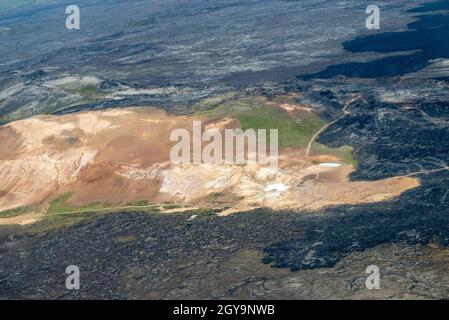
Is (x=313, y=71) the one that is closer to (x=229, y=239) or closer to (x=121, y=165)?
(x=121, y=165)

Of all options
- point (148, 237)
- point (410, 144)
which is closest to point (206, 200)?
point (148, 237)

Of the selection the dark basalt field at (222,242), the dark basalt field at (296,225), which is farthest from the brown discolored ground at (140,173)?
the dark basalt field at (296,225)

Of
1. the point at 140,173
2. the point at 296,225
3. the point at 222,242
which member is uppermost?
the point at 140,173

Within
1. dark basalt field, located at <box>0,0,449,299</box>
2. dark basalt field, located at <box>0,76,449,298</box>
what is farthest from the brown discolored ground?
dark basalt field, located at <box>0,0,449,299</box>

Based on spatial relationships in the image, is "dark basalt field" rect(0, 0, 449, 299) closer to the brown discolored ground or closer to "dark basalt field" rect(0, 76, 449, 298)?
"dark basalt field" rect(0, 76, 449, 298)

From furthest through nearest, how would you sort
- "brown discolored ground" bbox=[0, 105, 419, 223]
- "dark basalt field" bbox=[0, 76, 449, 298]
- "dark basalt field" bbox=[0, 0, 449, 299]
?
"brown discolored ground" bbox=[0, 105, 419, 223] < "dark basalt field" bbox=[0, 76, 449, 298] < "dark basalt field" bbox=[0, 0, 449, 299]

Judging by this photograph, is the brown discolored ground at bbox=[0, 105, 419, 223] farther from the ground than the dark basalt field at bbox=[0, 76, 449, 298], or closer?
farther from the ground

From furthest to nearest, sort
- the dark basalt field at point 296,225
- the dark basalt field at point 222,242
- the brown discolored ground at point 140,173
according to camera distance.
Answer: the brown discolored ground at point 140,173 < the dark basalt field at point 222,242 < the dark basalt field at point 296,225

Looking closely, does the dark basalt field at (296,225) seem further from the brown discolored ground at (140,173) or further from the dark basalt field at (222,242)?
the brown discolored ground at (140,173)

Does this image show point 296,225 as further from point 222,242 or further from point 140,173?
point 140,173

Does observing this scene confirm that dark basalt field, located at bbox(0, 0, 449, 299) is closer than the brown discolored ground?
Yes

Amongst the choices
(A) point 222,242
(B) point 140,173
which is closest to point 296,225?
(A) point 222,242
